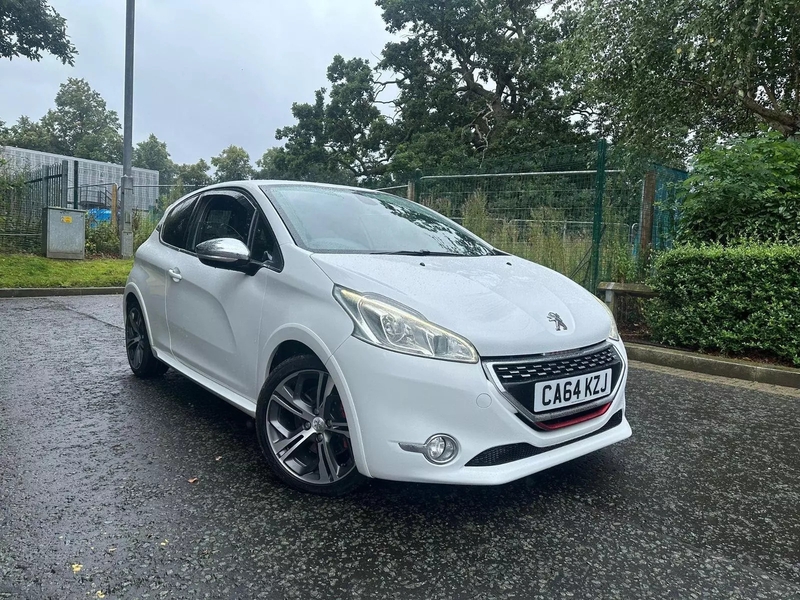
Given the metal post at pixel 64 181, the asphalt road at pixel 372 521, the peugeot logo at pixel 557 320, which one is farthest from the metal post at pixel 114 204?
the peugeot logo at pixel 557 320

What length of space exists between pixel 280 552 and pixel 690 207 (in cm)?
589

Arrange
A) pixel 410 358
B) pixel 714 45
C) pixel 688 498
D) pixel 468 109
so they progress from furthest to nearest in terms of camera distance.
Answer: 1. pixel 468 109
2. pixel 714 45
3. pixel 688 498
4. pixel 410 358

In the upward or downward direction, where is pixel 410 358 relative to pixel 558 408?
upward

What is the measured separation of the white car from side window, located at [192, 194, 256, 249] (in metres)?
0.02

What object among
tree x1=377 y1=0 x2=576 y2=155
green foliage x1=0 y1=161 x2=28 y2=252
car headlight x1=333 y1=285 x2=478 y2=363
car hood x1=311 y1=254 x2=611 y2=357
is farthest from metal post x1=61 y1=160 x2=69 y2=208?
tree x1=377 y1=0 x2=576 y2=155

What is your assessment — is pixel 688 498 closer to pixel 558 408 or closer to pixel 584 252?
pixel 558 408

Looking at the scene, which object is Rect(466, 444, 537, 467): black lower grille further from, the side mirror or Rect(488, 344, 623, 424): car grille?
the side mirror

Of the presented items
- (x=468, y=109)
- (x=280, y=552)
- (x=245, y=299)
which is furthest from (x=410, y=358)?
(x=468, y=109)

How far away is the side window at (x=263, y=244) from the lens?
2986mm

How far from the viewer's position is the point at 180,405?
12.9 feet

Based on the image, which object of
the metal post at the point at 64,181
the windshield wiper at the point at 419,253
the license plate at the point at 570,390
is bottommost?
the license plate at the point at 570,390

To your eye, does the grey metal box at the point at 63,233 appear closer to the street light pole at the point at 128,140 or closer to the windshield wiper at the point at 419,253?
the street light pole at the point at 128,140

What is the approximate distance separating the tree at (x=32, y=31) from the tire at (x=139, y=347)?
15.7 m

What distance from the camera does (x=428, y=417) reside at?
7.30ft
